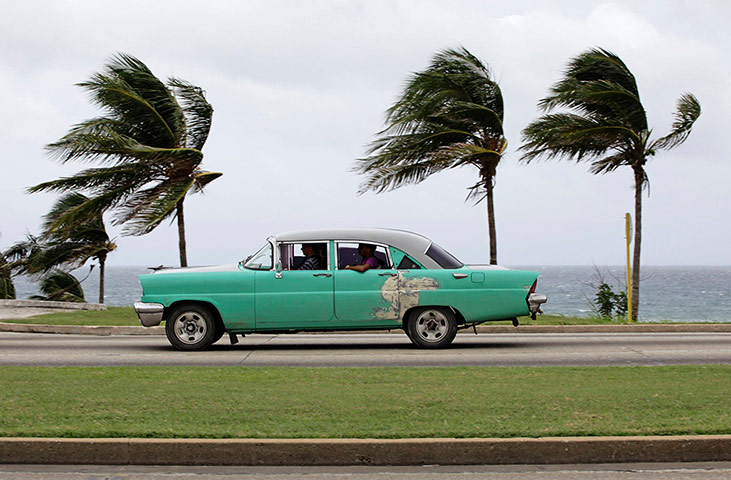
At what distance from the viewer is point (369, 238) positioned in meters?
12.6

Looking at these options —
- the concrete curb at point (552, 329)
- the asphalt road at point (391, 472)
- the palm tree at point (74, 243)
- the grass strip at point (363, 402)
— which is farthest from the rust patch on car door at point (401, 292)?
the palm tree at point (74, 243)

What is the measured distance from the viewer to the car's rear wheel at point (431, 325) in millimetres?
12547

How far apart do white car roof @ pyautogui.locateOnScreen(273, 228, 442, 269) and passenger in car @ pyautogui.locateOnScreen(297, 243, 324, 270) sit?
11cm

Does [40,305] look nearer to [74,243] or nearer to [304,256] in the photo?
[74,243]

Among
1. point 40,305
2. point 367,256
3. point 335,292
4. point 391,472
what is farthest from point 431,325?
point 40,305

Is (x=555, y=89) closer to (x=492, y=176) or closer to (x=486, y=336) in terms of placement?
(x=492, y=176)

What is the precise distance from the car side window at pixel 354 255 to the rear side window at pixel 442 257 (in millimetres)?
649

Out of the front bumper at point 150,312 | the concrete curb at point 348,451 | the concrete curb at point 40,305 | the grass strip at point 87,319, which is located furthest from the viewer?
the concrete curb at point 40,305

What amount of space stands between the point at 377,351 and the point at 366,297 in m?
0.89

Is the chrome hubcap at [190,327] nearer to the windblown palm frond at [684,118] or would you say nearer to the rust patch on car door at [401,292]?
the rust patch on car door at [401,292]

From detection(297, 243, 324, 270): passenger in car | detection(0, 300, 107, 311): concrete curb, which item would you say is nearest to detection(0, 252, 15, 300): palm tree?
detection(0, 300, 107, 311): concrete curb

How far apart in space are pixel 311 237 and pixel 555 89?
44.7 ft

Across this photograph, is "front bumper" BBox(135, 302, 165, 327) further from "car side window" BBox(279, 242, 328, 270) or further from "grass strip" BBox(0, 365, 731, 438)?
"grass strip" BBox(0, 365, 731, 438)

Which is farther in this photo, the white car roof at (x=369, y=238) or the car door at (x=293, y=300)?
the white car roof at (x=369, y=238)
